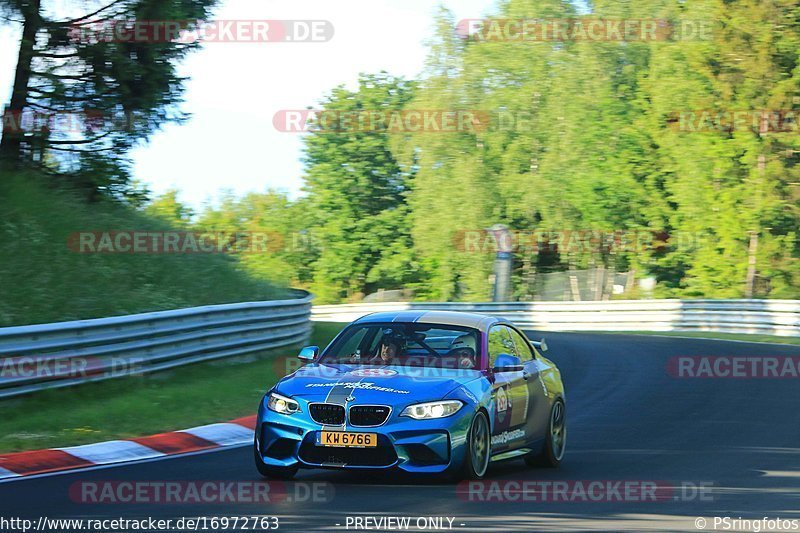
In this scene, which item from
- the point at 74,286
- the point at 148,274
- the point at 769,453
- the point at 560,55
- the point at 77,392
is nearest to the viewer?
the point at 769,453

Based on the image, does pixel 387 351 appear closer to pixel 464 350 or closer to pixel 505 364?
pixel 464 350

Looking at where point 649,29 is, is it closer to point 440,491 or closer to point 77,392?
point 77,392

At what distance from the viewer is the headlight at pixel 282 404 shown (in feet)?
31.0

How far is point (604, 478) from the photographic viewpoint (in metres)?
10.4

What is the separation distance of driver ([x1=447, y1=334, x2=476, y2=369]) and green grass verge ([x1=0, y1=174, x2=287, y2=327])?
704 centimetres

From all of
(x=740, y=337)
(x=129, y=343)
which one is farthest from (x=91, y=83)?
(x=740, y=337)

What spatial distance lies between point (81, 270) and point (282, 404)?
966 cm

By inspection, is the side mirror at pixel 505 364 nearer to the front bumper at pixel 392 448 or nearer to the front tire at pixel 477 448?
the front tire at pixel 477 448

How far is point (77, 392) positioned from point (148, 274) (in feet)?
20.3

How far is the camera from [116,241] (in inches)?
813

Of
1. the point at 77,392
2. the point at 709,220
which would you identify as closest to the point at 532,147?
the point at 709,220

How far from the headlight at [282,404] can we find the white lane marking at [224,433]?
2900 millimetres

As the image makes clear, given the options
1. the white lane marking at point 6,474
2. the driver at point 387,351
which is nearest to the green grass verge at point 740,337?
the driver at point 387,351

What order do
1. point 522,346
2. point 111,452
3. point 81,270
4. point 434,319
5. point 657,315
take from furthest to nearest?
1. point 657,315
2. point 81,270
3. point 522,346
4. point 111,452
5. point 434,319
